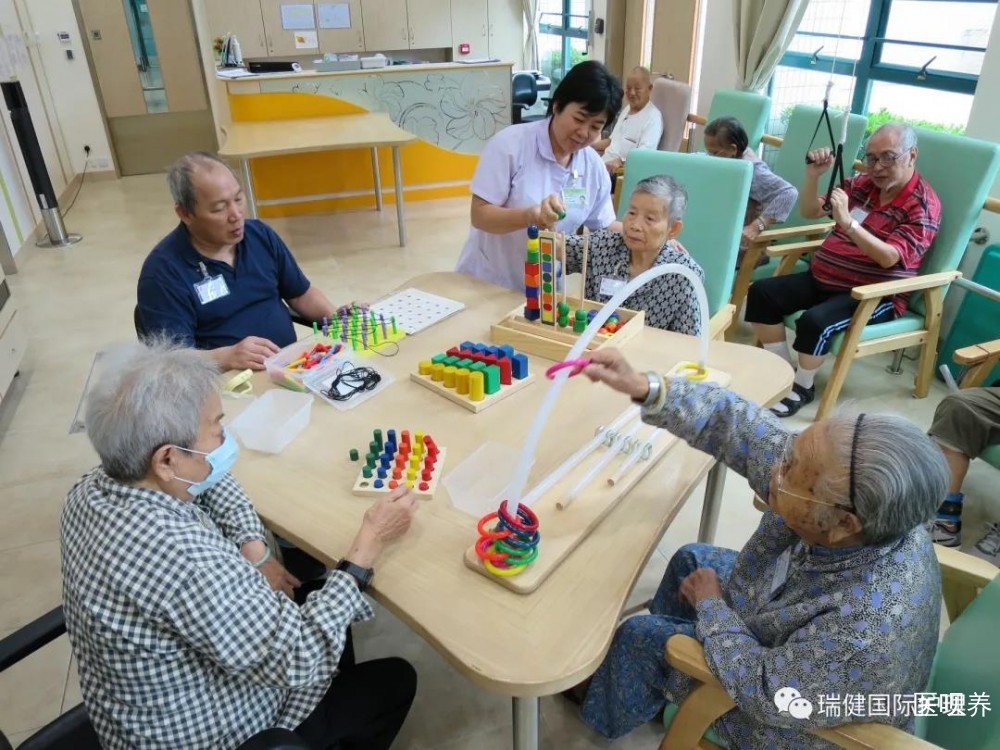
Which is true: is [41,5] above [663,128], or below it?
above

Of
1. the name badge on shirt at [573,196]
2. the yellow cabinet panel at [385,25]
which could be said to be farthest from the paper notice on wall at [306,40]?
A: the name badge on shirt at [573,196]

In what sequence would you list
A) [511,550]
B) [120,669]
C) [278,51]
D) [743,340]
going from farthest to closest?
[278,51] → [743,340] → [511,550] → [120,669]

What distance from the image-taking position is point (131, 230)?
5.44 metres

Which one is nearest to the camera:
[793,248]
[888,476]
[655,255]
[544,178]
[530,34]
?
[888,476]

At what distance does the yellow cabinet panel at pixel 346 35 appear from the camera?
741cm

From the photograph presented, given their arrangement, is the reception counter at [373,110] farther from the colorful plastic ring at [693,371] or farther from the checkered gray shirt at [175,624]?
the checkered gray shirt at [175,624]

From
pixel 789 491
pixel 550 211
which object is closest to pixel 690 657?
pixel 789 491

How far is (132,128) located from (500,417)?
22.6ft

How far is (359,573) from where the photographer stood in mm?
1142

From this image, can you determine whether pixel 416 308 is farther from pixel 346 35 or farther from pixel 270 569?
pixel 346 35

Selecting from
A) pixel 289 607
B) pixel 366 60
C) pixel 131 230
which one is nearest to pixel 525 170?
pixel 289 607

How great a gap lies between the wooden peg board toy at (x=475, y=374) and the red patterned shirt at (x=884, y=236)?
1.85 m

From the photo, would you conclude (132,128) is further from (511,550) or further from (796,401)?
(511,550)

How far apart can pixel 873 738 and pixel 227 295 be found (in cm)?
191
